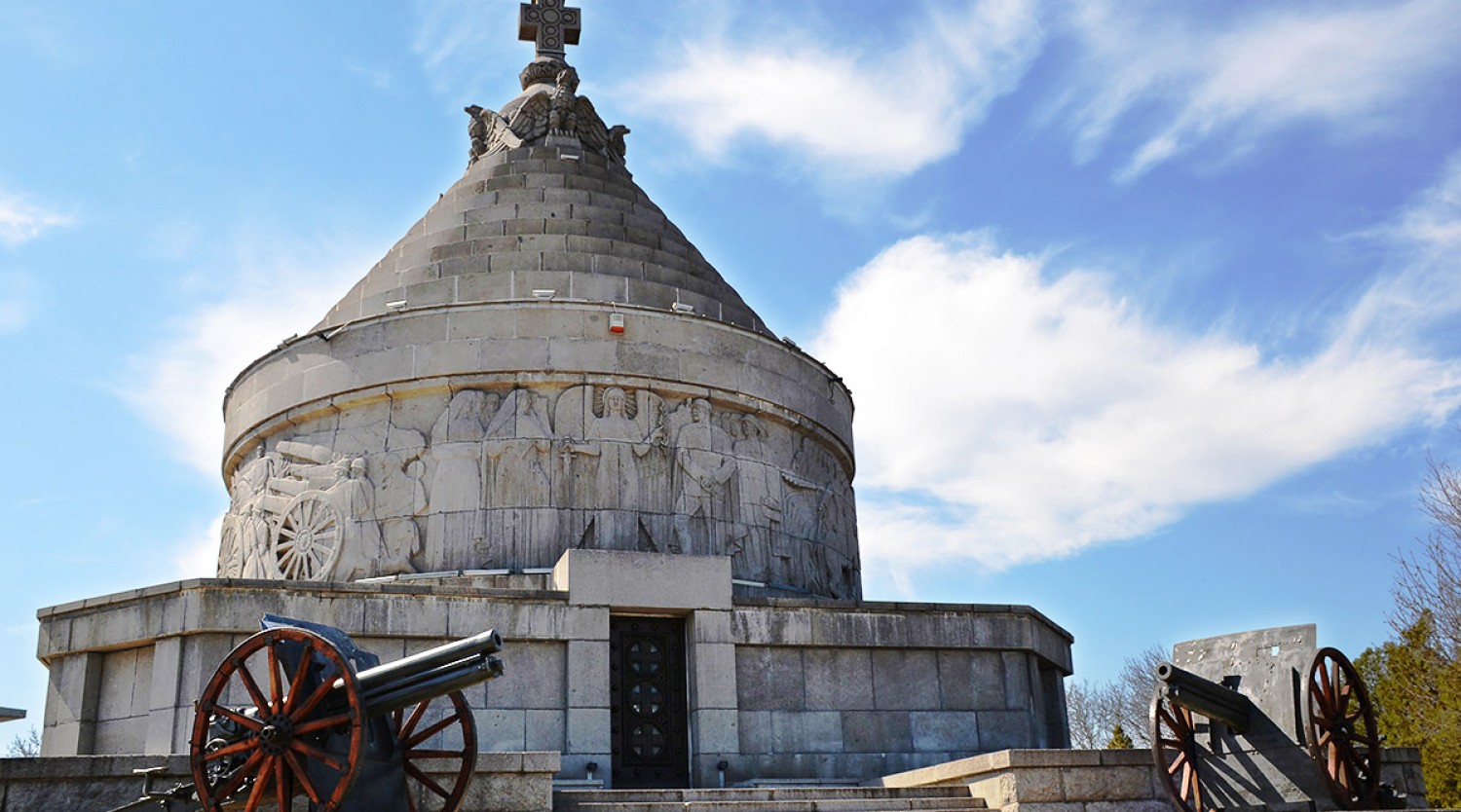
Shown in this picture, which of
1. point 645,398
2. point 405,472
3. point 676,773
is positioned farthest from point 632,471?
point 676,773

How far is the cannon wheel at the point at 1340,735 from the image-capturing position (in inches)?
436

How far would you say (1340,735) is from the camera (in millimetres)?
11438

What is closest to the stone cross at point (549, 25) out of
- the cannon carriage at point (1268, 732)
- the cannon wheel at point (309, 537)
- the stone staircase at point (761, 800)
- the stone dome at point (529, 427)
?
the stone dome at point (529, 427)

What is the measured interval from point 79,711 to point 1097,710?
45578 millimetres

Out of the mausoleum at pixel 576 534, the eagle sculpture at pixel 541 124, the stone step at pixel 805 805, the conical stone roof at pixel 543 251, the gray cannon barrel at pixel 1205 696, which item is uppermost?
the eagle sculpture at pixel 541 124

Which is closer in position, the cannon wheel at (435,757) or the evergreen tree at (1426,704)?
the cannon wheel at (435,757)

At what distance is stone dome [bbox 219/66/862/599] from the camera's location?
16953mm

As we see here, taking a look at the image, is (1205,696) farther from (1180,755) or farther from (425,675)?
(425,675)

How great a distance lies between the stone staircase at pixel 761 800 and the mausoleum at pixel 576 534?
87 centimetres

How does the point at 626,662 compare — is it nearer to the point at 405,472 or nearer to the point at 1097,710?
the point at 405,472

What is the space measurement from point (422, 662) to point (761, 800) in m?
3.70

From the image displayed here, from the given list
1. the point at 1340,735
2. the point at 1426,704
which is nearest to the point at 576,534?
the point at 1340,735

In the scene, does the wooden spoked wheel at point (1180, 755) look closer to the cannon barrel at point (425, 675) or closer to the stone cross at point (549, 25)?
the cannon barrel at point (425, 675)

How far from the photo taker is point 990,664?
15.8 m
